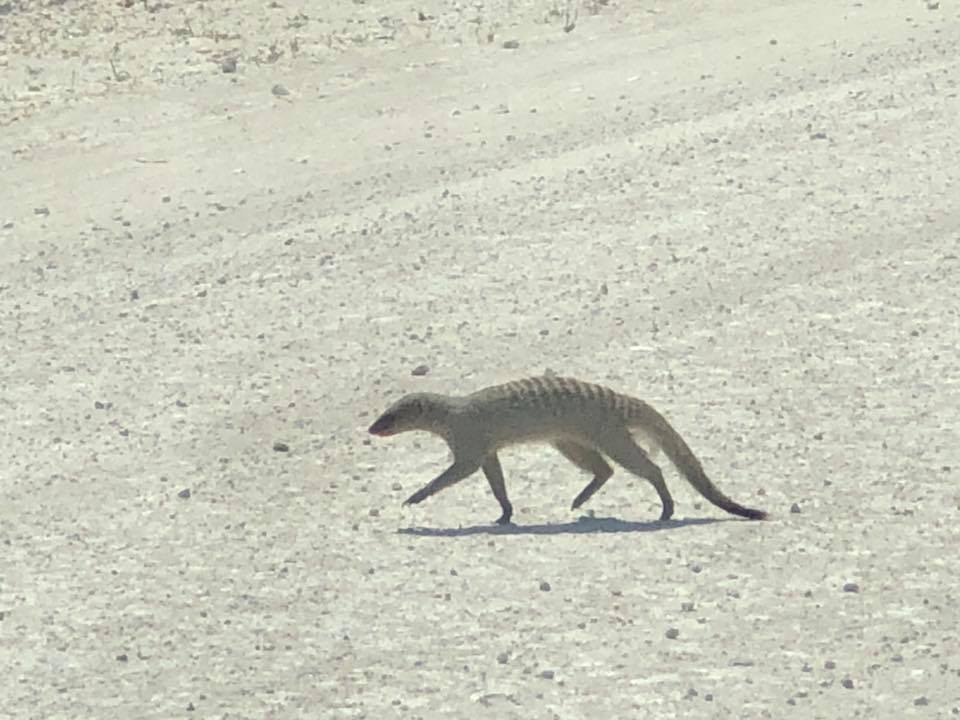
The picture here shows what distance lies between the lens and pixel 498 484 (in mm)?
8414

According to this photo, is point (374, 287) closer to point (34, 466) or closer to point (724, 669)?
point (34, 466)

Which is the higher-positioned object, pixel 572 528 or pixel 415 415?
pixel 415 415

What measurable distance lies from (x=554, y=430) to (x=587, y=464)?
8.6 inches

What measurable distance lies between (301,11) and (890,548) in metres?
8.81

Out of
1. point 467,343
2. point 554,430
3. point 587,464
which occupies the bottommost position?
point 467,343

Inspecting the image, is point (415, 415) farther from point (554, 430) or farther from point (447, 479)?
point (554, 430)

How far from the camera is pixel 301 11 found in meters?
16.0

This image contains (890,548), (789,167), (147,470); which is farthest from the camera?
(789,167)

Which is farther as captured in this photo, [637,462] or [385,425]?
[385,425]

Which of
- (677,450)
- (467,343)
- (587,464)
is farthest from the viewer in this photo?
(467,343)

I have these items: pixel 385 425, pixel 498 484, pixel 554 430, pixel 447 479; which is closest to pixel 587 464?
pixel 554 430

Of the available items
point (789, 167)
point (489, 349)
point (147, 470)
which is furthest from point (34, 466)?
point (789, 167)

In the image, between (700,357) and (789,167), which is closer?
(700,357)

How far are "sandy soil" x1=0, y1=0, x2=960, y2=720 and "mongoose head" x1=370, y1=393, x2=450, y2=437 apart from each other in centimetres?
23
